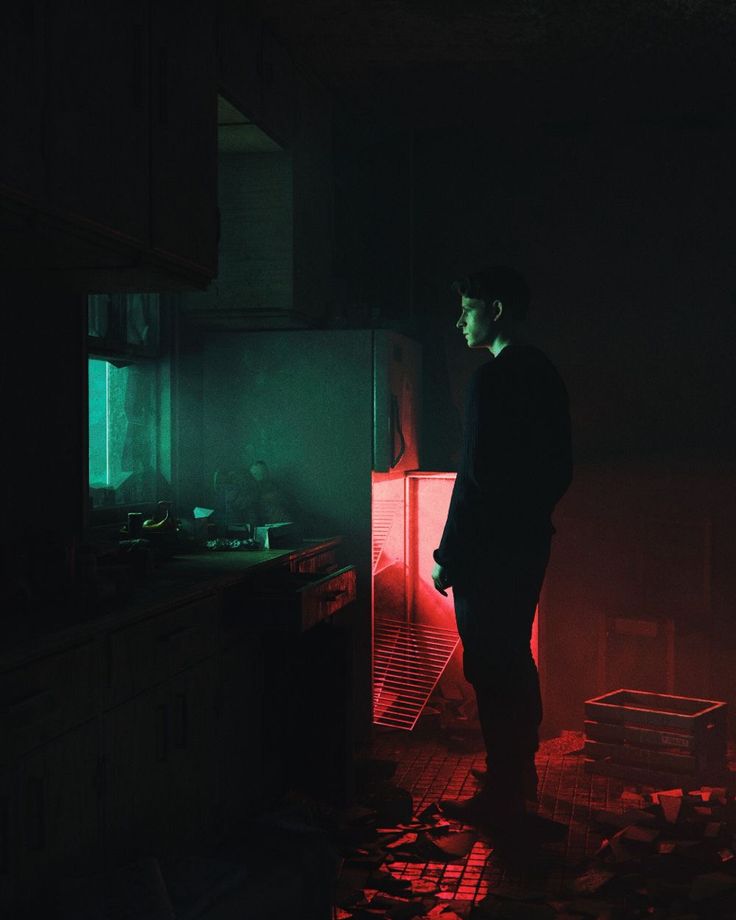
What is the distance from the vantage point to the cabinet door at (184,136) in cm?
273

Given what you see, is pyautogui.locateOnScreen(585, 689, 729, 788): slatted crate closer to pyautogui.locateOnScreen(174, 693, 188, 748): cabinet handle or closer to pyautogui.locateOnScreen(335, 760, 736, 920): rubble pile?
pyautogui.locateOnScreen(335, 760, 736, 920): rubble pile

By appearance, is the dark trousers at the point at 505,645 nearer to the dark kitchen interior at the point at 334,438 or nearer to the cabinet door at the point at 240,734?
the dark kitchen interior at the point at 334,438

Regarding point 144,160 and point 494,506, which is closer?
point 144,160

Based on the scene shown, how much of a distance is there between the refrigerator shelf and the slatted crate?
70cm

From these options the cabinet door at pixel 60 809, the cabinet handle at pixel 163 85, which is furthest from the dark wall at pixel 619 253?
the cabinet door at pixel 60 809

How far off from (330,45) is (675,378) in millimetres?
2061

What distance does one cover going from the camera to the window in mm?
3564

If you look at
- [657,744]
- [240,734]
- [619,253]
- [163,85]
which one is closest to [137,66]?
[163,85]

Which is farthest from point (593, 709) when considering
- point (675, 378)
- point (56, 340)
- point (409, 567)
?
point (56, 340)

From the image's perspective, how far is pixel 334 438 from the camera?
407cm

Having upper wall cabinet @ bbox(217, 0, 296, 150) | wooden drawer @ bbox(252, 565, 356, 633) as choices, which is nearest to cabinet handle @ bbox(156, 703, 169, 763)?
wooden drawer @ bbox(252, 565, 356, 633)

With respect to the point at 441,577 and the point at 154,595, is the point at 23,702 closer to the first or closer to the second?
the point at 154,595

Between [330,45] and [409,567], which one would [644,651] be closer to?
[409,567]

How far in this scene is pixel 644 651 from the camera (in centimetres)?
453
